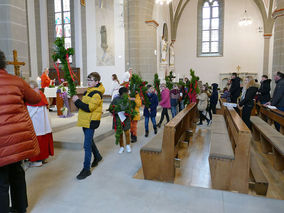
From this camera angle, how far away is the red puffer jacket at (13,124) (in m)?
2.04

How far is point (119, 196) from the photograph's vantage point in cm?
298

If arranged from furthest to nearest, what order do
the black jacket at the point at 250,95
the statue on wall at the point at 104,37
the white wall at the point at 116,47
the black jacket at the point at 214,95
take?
the statue on wall at the point at 104,37
the white wall at the point at 116,47
the black jacket at the point at 214,95
the black jacket at the point at 250,95

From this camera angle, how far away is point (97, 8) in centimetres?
1227

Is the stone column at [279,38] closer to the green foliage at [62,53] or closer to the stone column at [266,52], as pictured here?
the green foliage at [62,53]

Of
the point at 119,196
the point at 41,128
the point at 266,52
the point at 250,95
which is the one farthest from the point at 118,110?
the point at 266,52

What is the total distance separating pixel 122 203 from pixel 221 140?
6.41 ft

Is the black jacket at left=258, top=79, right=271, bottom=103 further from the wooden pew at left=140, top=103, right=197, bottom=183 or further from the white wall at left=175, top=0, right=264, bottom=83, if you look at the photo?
the white wall at left=175, top=0, right=264, bottom=83

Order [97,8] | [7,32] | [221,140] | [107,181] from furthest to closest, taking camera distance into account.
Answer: [97,8]
[7,32]
[221,140]
[107,181]

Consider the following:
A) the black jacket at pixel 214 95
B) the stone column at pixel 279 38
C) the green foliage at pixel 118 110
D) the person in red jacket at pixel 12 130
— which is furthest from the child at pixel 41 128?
the stone column at pixel 279 38

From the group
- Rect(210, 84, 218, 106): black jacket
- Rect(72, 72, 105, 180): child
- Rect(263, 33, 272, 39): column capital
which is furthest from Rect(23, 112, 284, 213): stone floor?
Rect(263, 33, 272, 39): column capital

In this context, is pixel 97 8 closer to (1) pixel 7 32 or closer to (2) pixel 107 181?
(1) pixel 7 32

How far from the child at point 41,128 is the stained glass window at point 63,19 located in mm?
10219

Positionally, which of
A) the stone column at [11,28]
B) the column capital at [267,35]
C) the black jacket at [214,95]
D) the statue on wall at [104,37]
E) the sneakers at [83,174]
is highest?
the column capital at [267,35]

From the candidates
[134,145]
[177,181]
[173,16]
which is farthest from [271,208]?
[173,16]
